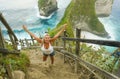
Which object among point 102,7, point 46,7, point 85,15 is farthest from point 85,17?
point 46,7

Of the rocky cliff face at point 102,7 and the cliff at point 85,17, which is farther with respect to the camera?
the rocky cliff face at point 102,7

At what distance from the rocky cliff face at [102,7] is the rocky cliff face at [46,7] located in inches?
331

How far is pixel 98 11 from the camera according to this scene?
52500 mm

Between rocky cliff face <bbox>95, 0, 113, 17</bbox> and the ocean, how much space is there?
1.11 meters

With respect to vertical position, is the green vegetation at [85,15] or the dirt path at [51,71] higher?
the dirt path at [51,71]

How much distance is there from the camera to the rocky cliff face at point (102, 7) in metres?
51.8

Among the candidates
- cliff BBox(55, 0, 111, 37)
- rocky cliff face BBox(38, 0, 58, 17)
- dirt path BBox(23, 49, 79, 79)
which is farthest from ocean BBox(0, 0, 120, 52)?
dirt path BBox(23, 49, 79, 79)

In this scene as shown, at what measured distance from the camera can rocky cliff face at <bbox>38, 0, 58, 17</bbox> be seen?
169 ft

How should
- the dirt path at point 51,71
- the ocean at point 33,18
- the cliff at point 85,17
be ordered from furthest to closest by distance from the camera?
the ocean at point 33,18
the cliff at point 85,17
the dirt path at point 51,71

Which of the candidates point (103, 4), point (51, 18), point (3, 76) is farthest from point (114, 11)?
point (3, 76)

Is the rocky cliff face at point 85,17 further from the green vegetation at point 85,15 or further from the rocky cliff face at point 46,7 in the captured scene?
the rocky cliff face at point 46,7

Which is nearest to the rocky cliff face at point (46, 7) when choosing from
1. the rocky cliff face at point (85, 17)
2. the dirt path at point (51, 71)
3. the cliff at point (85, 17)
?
the cliff at point (85, 17)

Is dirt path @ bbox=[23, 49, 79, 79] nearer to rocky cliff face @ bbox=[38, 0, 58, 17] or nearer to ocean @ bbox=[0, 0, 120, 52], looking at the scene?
ocean @ bbox=[0, 0, 120, 52]

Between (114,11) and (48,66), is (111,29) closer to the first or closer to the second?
(114,11)
